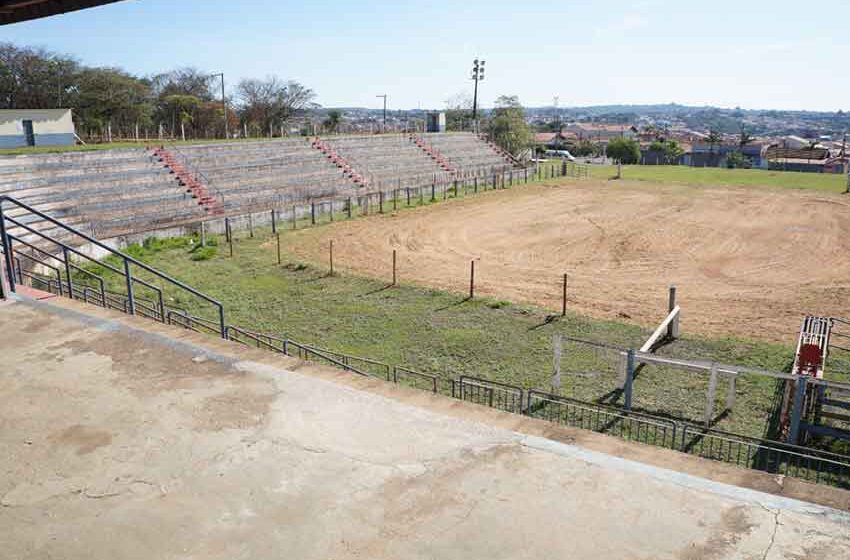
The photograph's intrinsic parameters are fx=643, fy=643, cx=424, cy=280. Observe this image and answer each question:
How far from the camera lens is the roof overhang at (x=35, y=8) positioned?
8.95 meters

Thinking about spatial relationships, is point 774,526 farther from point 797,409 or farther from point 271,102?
point 271,102

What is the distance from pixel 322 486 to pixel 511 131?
6386 centimetres

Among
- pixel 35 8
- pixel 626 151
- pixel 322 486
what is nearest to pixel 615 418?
pixel 322 486

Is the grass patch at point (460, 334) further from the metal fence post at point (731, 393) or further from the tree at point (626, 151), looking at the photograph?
the tree at point (626, 151)

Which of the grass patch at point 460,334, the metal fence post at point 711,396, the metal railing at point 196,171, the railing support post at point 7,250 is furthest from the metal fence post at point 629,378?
the metal railing at point 196,171

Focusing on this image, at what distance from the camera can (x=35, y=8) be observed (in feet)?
31.5

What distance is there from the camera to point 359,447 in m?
5.14

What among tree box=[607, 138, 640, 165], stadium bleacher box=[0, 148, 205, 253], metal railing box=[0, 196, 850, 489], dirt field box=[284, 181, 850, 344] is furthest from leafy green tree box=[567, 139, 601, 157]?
metal railing box=[0, 196, 850, 489]

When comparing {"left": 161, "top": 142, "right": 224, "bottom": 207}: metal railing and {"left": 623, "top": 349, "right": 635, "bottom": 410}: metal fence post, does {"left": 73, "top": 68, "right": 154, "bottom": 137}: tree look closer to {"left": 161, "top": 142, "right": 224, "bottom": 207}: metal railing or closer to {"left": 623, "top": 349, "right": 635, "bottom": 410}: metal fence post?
{"left": 161, "top": 142, "right": 224, "bottom": 207}: metal railing

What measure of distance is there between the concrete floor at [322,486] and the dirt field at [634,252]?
12273mm

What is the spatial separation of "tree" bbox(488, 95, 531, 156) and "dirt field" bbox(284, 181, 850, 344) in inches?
1116

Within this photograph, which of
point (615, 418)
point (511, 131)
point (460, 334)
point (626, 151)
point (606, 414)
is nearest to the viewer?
point (606, 414)

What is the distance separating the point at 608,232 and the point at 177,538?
85.9 feet

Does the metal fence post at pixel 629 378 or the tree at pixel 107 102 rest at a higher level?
the tree at pixel 107 102
